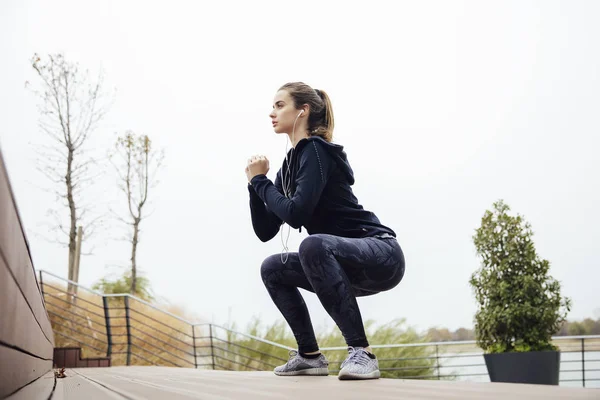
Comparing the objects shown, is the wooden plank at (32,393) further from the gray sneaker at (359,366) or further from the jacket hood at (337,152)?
the jacket hood at (337,152)

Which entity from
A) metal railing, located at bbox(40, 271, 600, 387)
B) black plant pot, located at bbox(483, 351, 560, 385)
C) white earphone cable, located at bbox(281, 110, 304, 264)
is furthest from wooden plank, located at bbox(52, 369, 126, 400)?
black plant pot, located at bbox(483, 351, 560, 385)

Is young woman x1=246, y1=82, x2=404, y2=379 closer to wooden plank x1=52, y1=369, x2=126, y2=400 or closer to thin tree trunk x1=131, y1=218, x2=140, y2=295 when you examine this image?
wooden plank x1=52, y1=369, x2=126, y2=400

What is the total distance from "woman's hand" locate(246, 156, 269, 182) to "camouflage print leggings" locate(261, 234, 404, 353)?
0.29m

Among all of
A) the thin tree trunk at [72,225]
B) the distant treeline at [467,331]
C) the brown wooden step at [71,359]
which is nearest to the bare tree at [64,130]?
the thin tree trunk at [72,225]

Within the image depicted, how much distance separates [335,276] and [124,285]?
8.32m

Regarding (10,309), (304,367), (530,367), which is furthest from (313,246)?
(530,367)

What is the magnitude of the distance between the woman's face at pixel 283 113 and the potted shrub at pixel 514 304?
3401 mm

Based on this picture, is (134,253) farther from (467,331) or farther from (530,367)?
(530,367)

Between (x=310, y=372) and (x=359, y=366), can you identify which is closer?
(x=359, y=366)

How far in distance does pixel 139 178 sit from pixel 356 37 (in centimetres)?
505

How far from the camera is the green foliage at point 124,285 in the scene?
364 inches

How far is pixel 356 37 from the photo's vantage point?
1128 cm

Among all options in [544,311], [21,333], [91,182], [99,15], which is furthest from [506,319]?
[99,15]

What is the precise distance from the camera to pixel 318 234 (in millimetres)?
1569
